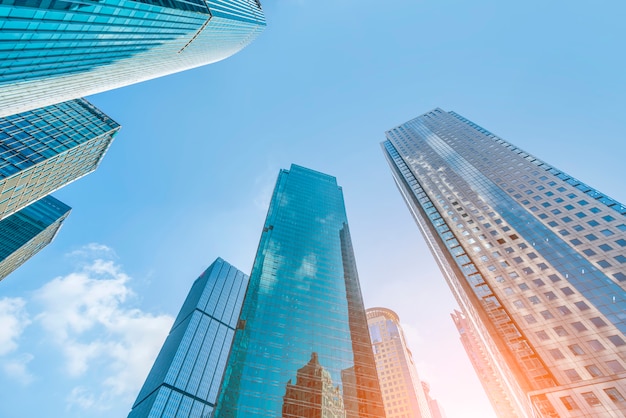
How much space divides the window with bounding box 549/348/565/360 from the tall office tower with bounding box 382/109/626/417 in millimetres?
129

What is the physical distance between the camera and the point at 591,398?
39.4 meters

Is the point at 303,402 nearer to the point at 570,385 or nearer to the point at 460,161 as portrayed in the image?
the point at 570,385

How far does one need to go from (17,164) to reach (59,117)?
28064mm

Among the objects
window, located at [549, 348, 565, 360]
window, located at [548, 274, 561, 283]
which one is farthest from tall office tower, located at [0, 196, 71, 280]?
window, located at [548, 274, 561, 283]

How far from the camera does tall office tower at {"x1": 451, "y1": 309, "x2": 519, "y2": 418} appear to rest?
131m

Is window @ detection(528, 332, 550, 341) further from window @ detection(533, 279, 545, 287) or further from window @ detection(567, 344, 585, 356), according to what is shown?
window @ detection(533, 279, 545, 287)

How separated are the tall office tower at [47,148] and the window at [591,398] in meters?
109

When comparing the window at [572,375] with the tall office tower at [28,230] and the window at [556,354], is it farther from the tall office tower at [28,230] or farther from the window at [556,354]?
the tall office tower at [28,230]

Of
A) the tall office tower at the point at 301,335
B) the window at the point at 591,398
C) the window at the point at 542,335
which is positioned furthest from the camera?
the tall office tower at the point at 301,335

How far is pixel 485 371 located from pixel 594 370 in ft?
424

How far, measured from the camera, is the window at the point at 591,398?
3884 centimetres

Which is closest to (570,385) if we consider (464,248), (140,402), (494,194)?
(464,248)

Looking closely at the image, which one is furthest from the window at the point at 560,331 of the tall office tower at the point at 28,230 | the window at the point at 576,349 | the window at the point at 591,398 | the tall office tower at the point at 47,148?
the tall office tower at the point at 28,230

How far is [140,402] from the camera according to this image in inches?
6043
